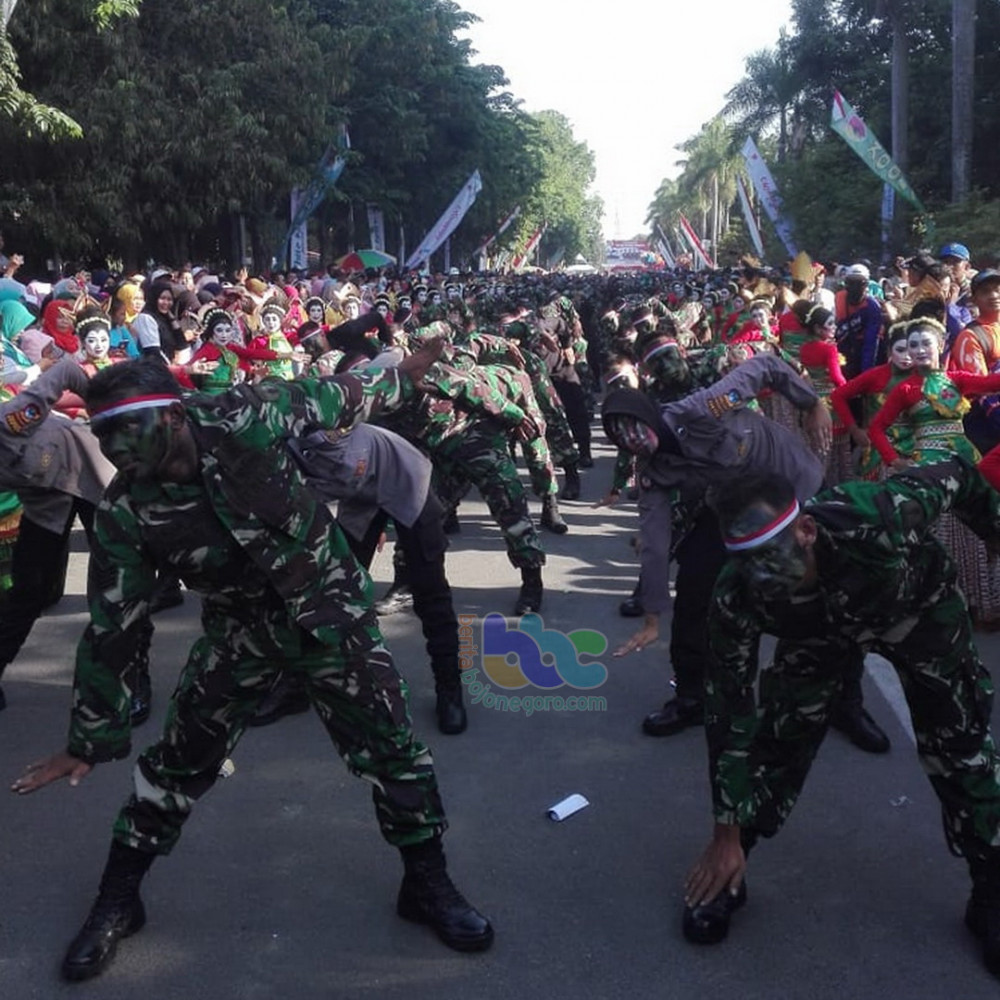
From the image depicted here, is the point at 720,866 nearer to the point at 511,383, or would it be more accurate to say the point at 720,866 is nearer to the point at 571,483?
the point at 511,383

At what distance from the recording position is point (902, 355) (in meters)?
6.07

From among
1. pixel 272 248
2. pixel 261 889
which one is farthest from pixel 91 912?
pixel 272 248

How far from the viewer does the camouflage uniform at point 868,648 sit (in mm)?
2926

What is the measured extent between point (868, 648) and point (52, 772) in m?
2.15

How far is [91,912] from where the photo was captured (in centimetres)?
338

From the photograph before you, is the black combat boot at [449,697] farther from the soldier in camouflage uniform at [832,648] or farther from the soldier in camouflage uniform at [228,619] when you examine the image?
the soldier in camouflage uniform at [832,648]

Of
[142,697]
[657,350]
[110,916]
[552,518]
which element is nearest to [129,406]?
[110,916]

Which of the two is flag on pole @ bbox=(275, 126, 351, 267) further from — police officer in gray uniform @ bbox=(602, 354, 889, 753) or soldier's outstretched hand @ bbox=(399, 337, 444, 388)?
soldier's outstretched hand @ bbox=(399, 337, 444, 388)

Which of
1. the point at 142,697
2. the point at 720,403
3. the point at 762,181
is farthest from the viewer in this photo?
the point at 762,181

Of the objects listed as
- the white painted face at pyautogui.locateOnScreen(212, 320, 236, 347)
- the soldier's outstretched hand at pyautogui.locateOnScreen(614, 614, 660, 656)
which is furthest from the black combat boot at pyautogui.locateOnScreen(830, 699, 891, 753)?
the white painted face at pyautogui.locateOnScreen(212, 320, 236, 347)

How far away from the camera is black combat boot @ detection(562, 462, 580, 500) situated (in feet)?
33.6

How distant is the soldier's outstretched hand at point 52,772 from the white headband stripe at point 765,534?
1.77 m

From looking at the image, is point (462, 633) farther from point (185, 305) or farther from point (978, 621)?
point (185, 305)

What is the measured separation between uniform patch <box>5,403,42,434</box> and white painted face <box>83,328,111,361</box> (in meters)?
2.16
